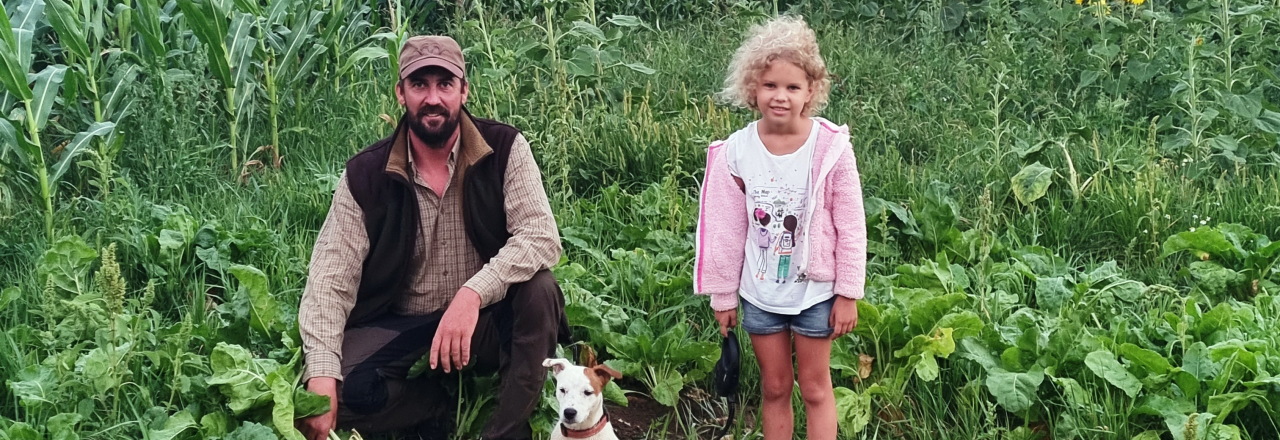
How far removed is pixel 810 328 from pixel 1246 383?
4.26 ft

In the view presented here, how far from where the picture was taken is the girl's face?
317cm

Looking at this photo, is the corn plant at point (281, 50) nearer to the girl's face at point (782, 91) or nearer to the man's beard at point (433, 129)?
the man's beard at point (433, 129)

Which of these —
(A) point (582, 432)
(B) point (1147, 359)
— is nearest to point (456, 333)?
(A) point (582, 432)

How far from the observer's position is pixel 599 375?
3.51 metres

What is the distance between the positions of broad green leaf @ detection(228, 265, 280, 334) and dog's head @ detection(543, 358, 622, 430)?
1145 millimetres

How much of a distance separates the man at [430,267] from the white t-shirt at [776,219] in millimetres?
771

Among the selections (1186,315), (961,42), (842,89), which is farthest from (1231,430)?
(961,42)

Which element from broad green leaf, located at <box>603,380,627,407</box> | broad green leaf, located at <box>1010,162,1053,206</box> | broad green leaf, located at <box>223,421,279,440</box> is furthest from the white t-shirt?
broad green leaf, located at <box>1010,162,1053,206</box>

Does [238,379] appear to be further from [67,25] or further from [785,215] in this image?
[67,25]

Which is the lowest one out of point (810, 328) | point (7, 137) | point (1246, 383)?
point (1246, 383)

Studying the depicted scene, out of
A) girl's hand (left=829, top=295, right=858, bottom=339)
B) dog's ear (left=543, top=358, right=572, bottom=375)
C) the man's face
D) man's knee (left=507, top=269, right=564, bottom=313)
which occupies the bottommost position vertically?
dog's ear (left=543, top=358, right=572, bottom=375)

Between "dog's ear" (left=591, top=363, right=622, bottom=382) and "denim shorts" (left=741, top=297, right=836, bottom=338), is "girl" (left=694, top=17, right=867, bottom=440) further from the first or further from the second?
"dog's ear" (left=591, top=363, right=622, bottom=382)

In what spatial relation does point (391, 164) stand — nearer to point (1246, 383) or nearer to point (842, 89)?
point (1246, 383)

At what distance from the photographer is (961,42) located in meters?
8.19
